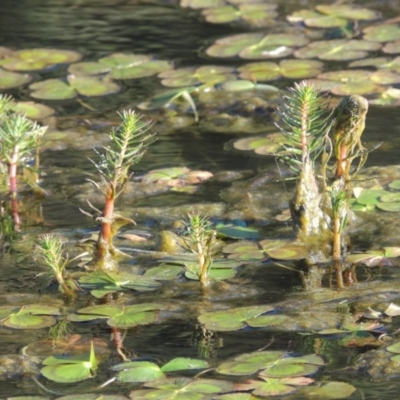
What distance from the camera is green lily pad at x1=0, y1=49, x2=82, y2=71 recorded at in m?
5.10

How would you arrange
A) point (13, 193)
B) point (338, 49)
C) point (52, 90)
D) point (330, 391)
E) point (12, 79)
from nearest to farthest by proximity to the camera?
point (330, 391), point (13, 193), point (52, 90), point (12, 79), point (338, 49)

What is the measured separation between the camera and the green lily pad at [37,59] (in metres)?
5.10

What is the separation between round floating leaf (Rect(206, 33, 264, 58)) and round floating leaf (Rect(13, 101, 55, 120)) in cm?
97

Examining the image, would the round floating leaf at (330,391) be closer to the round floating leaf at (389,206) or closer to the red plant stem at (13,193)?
the round floating leaf at (389,206)

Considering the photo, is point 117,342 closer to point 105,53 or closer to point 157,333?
point 157,333

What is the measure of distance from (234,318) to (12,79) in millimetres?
2660

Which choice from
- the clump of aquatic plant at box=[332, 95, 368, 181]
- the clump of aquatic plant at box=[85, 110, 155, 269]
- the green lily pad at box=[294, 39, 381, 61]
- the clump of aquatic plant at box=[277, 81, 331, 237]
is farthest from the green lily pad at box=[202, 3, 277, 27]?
the clump of aquatic plant at box=[85, 110, 155, 269]

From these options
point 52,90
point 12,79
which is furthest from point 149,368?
point 12,79

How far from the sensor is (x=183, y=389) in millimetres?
2195

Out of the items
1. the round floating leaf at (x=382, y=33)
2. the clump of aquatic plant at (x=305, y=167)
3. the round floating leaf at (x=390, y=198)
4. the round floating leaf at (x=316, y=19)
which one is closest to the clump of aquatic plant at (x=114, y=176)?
the clump of aquatic plant at (x=305, y=167)

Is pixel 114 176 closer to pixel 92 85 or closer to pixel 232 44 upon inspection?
pixel 92 85

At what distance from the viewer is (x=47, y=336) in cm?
255

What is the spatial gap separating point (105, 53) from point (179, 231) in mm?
2231

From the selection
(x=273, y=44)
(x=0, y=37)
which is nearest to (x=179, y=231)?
(x=273, y=44)
